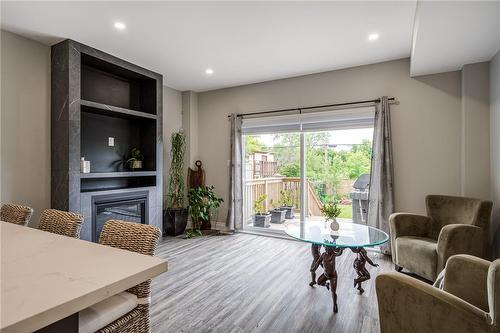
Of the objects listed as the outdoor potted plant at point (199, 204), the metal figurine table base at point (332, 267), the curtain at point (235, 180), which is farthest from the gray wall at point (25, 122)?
the metal figurine table base at point (332, 267)

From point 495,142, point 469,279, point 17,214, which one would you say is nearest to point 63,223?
point 17,214

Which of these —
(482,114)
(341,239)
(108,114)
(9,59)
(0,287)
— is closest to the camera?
(0,287)

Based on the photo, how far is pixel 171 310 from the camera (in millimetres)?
2283

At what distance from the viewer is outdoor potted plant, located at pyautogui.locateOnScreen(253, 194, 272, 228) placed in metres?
5.01

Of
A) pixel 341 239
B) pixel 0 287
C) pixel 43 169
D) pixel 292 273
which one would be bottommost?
pixel 292 273

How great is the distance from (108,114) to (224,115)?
6.63 feet

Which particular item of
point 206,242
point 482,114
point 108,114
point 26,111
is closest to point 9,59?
point 26,111

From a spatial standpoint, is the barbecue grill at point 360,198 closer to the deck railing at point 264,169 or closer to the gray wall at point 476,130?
the gray wall at point 476,130

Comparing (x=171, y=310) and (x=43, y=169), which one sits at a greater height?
(x=43, y=169)

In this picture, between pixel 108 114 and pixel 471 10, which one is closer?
pixel 471 10

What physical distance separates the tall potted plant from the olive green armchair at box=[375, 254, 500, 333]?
394cm

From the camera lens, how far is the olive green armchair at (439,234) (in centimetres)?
252

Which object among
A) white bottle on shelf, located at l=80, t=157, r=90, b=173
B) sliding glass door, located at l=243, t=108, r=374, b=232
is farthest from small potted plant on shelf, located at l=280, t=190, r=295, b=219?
white bottle on shelf, located at l=80, t=157, r=90, b=173

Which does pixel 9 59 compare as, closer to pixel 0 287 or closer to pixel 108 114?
pixel 108 114
